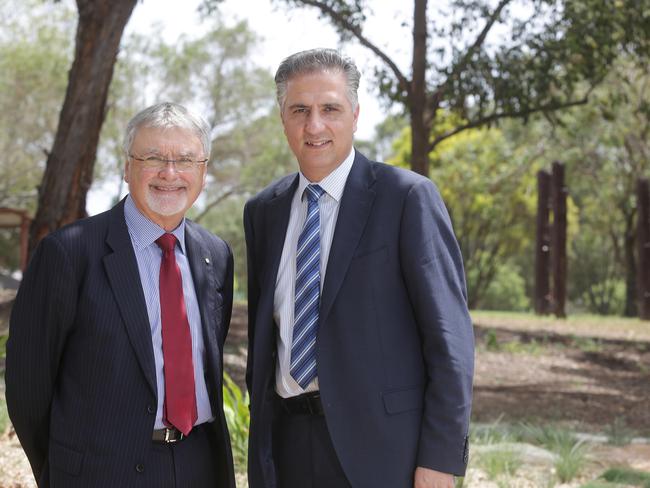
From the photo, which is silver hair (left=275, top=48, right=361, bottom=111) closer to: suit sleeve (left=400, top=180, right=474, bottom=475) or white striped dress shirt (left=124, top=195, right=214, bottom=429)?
suit sleeve (left=400, top=180, right=474, bottom=475)

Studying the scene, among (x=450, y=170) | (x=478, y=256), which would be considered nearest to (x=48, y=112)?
(x=450, y=170)

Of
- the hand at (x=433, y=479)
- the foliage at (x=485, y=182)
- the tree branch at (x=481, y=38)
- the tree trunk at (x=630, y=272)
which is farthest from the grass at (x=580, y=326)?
the hand at (x=433, y=479)

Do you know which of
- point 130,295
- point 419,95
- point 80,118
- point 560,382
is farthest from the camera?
point 560,382

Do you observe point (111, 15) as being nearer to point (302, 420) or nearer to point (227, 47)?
point (302, 420)

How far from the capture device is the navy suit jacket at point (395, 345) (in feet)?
9.06

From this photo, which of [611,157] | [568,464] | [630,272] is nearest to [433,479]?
[568,464]

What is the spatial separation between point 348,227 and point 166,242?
63 cm

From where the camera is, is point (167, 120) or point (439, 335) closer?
point (439, 335)

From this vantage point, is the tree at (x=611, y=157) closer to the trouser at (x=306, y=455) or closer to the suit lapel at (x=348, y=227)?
the suit lapel at (x=348, y=227)

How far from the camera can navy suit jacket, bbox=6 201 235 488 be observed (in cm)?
280

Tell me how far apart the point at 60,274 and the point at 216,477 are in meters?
0.89

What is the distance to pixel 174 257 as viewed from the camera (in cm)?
299

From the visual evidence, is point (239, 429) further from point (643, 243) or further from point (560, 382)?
point (643, 243)

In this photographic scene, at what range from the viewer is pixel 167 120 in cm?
298
